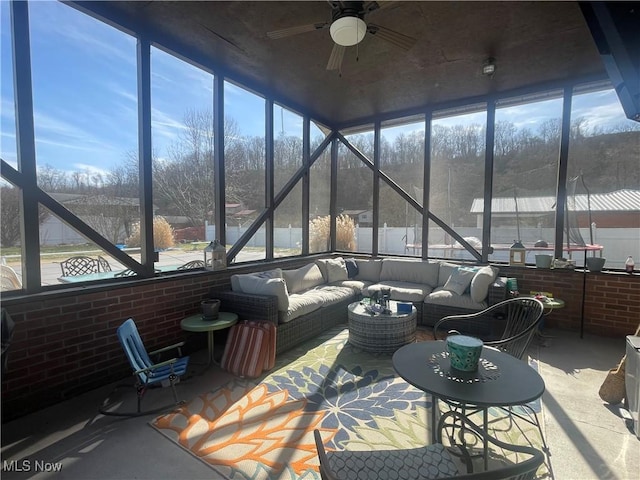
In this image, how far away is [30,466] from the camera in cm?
198

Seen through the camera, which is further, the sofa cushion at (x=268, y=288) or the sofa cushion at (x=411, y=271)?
the sofa cushion at (x=411, y=271)

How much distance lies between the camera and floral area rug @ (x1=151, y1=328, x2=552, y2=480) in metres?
2.06

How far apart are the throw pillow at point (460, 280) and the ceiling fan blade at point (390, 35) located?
10.3ft

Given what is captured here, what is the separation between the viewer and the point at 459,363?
6.00 ft

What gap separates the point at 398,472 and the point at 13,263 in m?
3.21

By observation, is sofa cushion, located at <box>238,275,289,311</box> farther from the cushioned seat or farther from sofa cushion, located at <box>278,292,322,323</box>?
the cushioned seat

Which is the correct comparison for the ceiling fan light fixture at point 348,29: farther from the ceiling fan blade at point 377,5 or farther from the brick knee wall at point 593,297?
the brick knee wall at point 593,297

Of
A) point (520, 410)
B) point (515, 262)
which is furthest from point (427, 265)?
point (520, 410)

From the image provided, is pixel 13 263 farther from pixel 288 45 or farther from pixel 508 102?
A: pixel 508 102

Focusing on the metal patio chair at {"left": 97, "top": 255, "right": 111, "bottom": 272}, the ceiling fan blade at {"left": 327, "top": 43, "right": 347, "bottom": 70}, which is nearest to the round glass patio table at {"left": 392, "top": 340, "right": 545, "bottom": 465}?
the ceiling fan blade at {"left": 327, "top": 43, "right": 347, "bottom": 70}

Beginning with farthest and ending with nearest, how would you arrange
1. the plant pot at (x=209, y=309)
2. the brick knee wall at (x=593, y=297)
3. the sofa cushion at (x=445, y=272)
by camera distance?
the sofa cushion at (x=445, y=272), the brick knee wall at (x=593, y=297), the plant pot at (x=209, y=309)

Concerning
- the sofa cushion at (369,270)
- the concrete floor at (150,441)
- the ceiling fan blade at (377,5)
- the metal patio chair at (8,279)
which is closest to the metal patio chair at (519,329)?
the concrete floor at (150,441)

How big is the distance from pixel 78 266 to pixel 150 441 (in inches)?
71.8

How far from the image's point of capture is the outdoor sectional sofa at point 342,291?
3.68 meters
